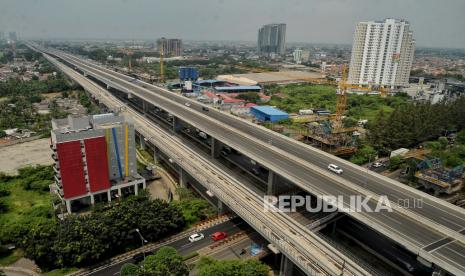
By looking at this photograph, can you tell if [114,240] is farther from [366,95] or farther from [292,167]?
[366,95]

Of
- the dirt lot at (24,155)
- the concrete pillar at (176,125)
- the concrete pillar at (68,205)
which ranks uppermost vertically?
the concrete pillar at (176,125)

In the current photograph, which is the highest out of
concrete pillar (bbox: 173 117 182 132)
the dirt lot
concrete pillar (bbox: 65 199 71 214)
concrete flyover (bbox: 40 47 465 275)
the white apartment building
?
the white apartment building

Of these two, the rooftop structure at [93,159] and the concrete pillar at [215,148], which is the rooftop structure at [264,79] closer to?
the concrete pillar at [215,148]

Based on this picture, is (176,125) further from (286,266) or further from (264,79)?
(264,79)

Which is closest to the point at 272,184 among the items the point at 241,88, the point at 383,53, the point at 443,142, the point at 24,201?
the point at 24,201

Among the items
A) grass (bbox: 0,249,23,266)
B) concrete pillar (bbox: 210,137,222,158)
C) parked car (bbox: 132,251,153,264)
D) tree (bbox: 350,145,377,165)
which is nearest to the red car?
parked car (bbox: 132,251,153,264)

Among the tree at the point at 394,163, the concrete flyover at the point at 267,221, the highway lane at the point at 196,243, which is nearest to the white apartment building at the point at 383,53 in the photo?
the tree at the point at 394,163

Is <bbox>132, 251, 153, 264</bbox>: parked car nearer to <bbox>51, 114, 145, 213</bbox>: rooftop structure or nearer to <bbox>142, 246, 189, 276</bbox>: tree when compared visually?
<bbox>142, 246, 189, 276</bbox>: tree
